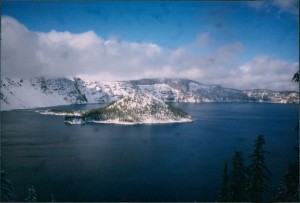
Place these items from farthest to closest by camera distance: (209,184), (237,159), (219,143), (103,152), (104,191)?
(219,143) → (103,152) → (209,184) → (104,191) → (237,159)

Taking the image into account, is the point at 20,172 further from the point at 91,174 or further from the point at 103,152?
the point at 103,152

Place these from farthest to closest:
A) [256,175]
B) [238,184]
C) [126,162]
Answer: [126,162], [238,184], [256,175]

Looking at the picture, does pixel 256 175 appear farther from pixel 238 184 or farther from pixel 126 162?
pixel 126 162

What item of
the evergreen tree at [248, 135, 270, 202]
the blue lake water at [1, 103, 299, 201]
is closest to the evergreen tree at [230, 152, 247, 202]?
the evergreen tree at [248, 135, 270, 202]

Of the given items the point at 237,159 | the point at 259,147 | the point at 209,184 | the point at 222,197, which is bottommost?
the point at 209,184

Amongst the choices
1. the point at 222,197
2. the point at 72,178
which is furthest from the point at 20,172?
the point at 222,197

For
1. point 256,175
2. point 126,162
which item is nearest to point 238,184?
point 256,175

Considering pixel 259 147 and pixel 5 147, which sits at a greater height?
pixel 259 147

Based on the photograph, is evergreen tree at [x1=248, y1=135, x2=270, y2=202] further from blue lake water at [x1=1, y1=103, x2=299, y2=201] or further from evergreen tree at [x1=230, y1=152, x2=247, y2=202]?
blue lake water at [x1=1, y1=103, x2=299, y2=201]
